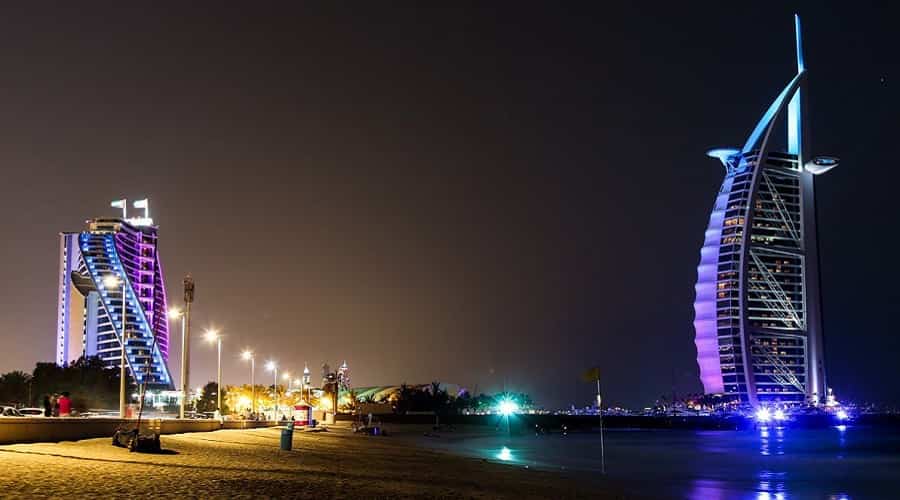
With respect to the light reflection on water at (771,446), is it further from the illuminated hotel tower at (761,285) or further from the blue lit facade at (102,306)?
the blue lit facade at (102,306)

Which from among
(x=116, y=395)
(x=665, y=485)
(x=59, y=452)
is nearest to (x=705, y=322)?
(x=116, y=395)

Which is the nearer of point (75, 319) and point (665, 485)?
point (665, 485)

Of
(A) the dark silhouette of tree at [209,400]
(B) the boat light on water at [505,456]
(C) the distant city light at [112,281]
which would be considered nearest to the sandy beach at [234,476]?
(C) the distant city light at [112,281]

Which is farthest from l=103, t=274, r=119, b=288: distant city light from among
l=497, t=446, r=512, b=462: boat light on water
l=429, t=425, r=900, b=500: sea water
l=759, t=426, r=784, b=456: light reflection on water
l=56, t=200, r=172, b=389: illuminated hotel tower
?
l=56, t=200, r=172, b=389: illuminated hotel tower

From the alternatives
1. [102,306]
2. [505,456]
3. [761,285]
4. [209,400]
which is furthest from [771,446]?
[102,306]

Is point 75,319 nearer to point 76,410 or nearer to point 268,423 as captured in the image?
point 268,423

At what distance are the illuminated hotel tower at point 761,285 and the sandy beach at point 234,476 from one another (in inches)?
4804

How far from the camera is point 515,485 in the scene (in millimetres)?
24625

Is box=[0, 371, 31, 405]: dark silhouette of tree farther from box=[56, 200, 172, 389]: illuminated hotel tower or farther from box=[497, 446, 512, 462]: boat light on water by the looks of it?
box=[56, 200, 172, 389]: illuminated hotel tower

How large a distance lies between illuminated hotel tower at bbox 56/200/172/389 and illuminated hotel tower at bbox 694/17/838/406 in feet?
304

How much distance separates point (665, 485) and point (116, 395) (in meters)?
88.0

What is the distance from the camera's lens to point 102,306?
169m

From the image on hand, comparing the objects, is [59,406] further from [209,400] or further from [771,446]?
[209,400]

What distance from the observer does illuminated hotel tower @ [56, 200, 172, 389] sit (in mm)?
166500
